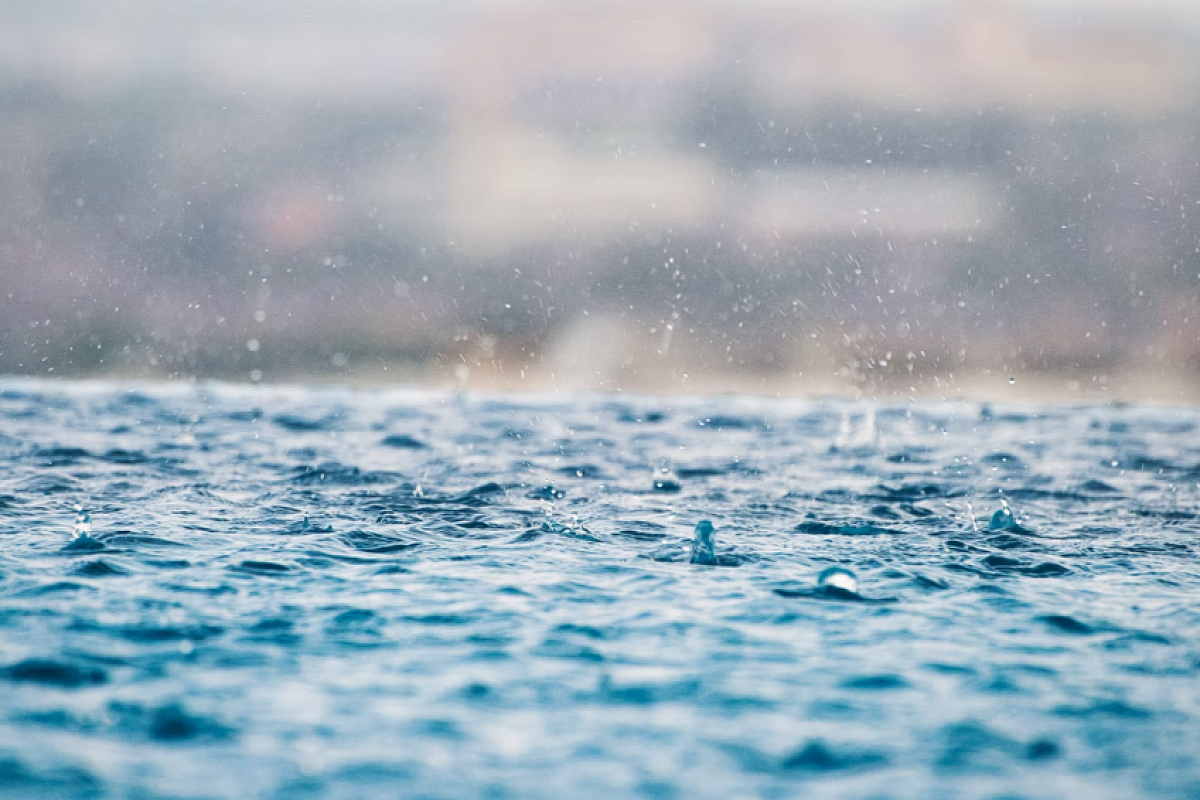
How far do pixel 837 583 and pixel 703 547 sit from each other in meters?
2.18

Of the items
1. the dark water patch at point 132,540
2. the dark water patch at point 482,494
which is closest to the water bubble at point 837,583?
the dark water patch at point 482,494

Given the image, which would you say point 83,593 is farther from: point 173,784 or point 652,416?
point 652,416

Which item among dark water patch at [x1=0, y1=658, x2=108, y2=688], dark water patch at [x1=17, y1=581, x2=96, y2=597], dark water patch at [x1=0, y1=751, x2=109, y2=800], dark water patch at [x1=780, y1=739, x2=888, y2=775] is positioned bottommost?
dark water patch at [x1=780, y1=739, x2=888, y2=775]

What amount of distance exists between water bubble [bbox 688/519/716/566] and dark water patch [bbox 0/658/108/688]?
265 inches

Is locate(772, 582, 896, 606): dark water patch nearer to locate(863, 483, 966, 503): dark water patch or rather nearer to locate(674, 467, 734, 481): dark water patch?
locate(863, 483, 966, 503): dark water patch

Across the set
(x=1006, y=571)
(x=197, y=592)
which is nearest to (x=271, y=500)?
(x=197, y=592)

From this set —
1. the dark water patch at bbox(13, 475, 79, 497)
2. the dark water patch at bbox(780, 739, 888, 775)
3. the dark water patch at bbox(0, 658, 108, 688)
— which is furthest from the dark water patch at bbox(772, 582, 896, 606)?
the dark water patch at bbox(13, 475, 79, 497)

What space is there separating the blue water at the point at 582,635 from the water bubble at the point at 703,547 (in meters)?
0.24

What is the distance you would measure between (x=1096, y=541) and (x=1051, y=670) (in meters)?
6.81

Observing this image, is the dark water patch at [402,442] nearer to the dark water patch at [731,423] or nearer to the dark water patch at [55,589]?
the dark water patch at [731,423]

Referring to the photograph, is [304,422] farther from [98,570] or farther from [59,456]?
[98,570]

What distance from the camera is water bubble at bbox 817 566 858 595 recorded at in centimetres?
1178

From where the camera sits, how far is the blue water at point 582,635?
23.0 ft

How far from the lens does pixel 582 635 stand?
1001cm
